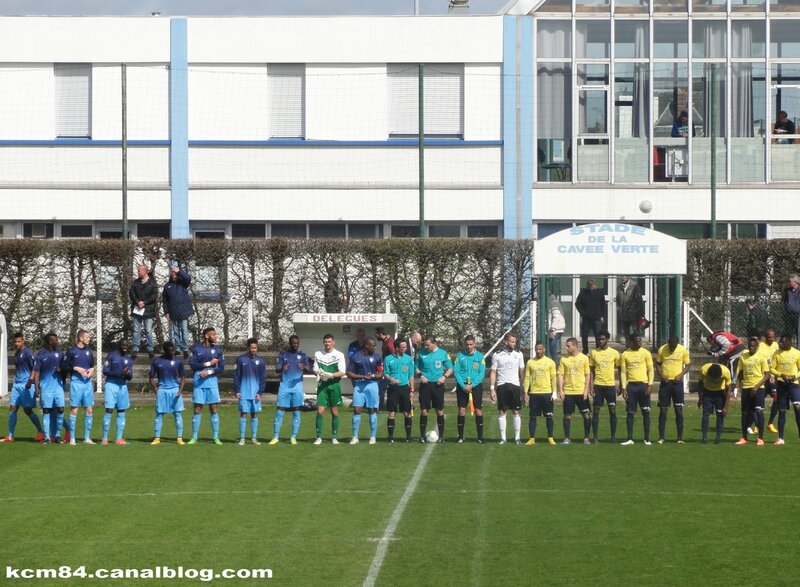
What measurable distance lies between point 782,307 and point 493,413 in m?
7.62

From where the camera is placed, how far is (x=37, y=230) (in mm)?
35875

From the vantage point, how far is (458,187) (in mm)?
35812

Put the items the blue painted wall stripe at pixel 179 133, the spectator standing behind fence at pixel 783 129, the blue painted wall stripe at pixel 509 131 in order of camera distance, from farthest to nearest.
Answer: the spectator standing behind fence at pixel 783 129
the blue painted wall stripe at pixel 509 131
the blue painted wall stripe at pixel 179 133

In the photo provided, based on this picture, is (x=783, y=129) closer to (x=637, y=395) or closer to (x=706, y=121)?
(x=706, y=121)

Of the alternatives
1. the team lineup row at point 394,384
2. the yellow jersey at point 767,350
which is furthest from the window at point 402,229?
the yellow jersey at point 767,350

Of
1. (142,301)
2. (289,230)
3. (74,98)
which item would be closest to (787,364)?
(142,301)

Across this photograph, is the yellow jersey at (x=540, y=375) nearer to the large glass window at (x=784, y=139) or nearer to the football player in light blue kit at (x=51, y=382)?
the football player in light blue kit at (x=51, y=382)

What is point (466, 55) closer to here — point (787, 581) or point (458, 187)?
point (458, 187)

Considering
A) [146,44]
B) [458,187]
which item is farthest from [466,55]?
[146,44]

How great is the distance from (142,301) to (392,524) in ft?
53.7

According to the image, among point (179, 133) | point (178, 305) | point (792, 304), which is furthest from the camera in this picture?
point (179, 133)

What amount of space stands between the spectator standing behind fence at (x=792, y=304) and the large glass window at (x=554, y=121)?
821 cm

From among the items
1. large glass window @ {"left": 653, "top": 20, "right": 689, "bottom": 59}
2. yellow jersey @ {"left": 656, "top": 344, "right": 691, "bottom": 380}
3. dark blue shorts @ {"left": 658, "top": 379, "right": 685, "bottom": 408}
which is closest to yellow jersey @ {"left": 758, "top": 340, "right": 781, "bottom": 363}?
yellow jersey @ {"left": 656, "top": 344, "right": 691, "bottom": 380}

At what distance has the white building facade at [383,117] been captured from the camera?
35.8 m
